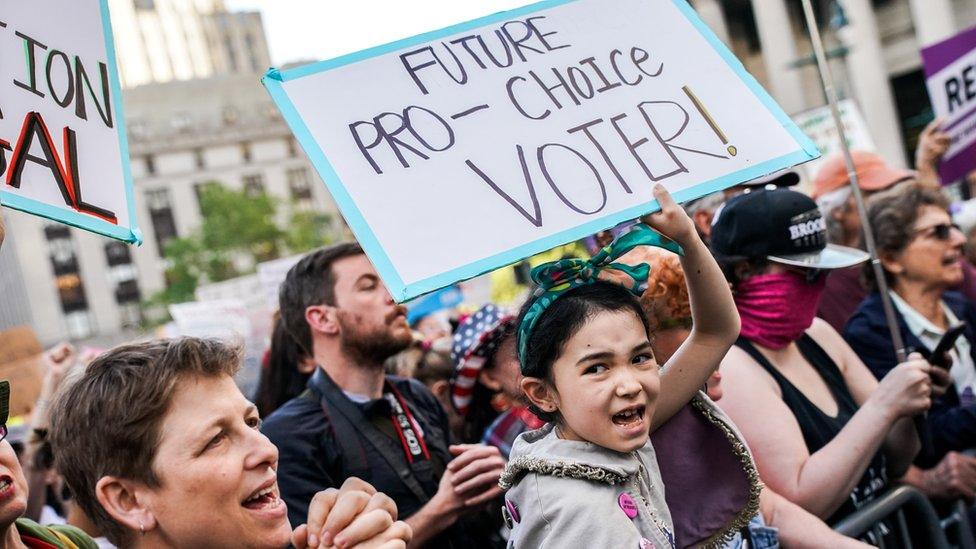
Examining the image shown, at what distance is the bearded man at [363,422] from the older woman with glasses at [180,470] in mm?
1028

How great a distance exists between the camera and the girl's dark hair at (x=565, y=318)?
2.13 meters

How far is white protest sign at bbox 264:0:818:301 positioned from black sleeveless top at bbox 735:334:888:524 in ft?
2.62

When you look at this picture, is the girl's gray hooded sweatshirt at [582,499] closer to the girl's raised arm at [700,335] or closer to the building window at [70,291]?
the girl's raised arm at [700,335]

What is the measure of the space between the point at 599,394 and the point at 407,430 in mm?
1402

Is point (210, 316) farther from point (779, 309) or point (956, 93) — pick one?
point (779, 309)

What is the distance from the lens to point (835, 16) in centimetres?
1266

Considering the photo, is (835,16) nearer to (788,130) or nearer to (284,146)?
(788,130)

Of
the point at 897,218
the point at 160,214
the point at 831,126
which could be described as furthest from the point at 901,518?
the point at 160,214

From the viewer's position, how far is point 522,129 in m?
2.24

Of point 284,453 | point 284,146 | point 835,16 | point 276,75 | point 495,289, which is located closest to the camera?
point 276,75

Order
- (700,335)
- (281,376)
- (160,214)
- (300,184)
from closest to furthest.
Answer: (700,335), (281,376), (160,214), (300,184)

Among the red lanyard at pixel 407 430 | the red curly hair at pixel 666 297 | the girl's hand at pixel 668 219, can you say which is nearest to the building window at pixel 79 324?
the red lanyard at pixel 407 430

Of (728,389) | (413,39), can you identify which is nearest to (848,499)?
(728,389)

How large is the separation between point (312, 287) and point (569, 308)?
66.8 inches
